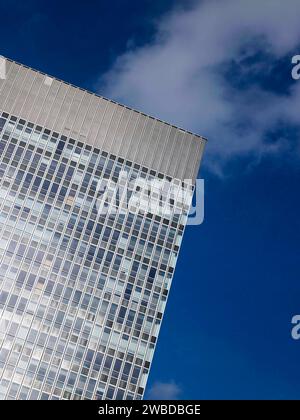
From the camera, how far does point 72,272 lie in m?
112

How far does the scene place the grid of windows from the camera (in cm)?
10219

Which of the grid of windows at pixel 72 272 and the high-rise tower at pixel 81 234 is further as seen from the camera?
the high-rise tower at pixel 81 234

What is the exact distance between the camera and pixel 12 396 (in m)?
97.7

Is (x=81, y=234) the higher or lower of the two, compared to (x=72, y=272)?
higher

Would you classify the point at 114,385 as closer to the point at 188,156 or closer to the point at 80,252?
the point at 80,252

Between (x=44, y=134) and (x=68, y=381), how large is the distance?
52.3 m

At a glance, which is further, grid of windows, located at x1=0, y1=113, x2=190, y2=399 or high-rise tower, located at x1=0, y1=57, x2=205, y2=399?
high-rise tower, located at x1=0, y1=57, x2=205, y2=399

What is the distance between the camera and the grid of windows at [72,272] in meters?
102

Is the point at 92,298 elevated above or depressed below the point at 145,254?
below

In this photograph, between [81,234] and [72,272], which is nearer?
[72,272]
